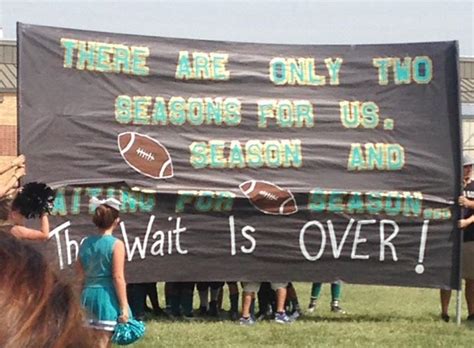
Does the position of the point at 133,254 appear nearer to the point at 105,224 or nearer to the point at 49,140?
the point at 49,140

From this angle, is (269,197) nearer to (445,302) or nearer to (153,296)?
(153,296)

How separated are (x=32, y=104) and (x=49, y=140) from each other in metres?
0.44

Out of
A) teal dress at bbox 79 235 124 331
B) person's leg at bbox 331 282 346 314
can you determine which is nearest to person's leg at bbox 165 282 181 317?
person's leg at bbox 331 282 346 314

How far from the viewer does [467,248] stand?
1230 centimetres

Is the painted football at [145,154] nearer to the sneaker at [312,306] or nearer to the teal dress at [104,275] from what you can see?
the sneaker at [312,306]

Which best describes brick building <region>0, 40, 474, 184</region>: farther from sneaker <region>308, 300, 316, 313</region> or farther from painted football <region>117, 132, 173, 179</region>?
painted football <region>117, 132, 173, 179</region>

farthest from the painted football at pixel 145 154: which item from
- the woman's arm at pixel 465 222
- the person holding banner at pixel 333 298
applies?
the woman's arm at pixel 465 222

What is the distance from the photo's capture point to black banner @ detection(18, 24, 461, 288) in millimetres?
11383

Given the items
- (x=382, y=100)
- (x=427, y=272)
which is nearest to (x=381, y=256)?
(x=427, y=272)

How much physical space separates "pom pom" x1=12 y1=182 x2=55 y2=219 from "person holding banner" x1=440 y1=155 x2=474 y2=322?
5.10 metres

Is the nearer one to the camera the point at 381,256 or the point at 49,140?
the point at 49,140

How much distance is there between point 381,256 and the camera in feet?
39.5

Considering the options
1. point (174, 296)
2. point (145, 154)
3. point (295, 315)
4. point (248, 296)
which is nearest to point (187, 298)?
point (174, 296)

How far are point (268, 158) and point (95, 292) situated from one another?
446cm
